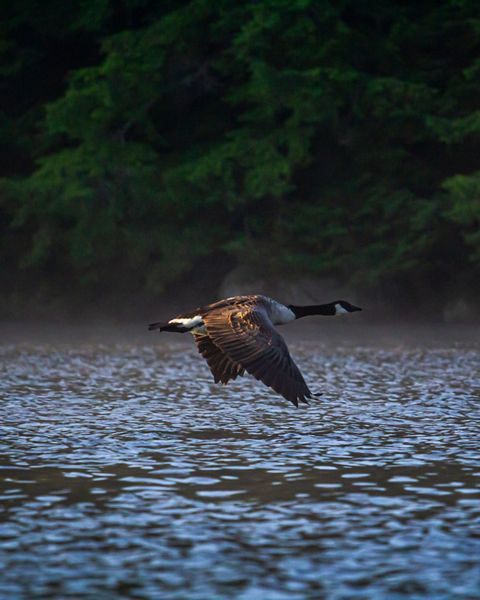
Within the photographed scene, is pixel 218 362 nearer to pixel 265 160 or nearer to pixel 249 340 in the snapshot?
pixel 249 340

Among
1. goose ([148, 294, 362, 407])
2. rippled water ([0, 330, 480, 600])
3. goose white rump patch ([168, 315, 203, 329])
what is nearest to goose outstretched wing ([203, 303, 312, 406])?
goose ([148, 294, 362, 407])

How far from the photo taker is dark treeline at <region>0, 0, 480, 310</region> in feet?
122

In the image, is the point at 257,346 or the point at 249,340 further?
the point at 249,340

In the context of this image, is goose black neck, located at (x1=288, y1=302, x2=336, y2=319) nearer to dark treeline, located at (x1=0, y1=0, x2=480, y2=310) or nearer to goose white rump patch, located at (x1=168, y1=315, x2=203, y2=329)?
goose white rump patch, located at (x1=168, y1=315, x2=203, y2=329)

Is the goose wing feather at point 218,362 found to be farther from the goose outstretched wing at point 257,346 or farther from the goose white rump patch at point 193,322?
the goose outstretched wing at point 257,346

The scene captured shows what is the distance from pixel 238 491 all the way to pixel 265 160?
27.4 meters

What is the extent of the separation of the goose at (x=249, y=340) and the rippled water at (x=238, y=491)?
0.81 metres

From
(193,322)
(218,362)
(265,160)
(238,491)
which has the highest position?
(265,160)

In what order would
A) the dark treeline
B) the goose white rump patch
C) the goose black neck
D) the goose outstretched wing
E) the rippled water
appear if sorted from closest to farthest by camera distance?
the rippled water → the goose outstretched wing → the goose white rump patch → the goose black neck → the dark treeline

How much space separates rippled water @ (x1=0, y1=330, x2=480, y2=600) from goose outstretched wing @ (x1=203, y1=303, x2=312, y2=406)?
0.80m

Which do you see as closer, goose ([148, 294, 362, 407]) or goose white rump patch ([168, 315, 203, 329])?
goose ([148, 294, 362, 407])

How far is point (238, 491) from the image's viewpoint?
10570mm

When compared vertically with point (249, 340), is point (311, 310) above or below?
above

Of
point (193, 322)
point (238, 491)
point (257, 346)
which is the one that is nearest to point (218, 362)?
point (193, 322)
